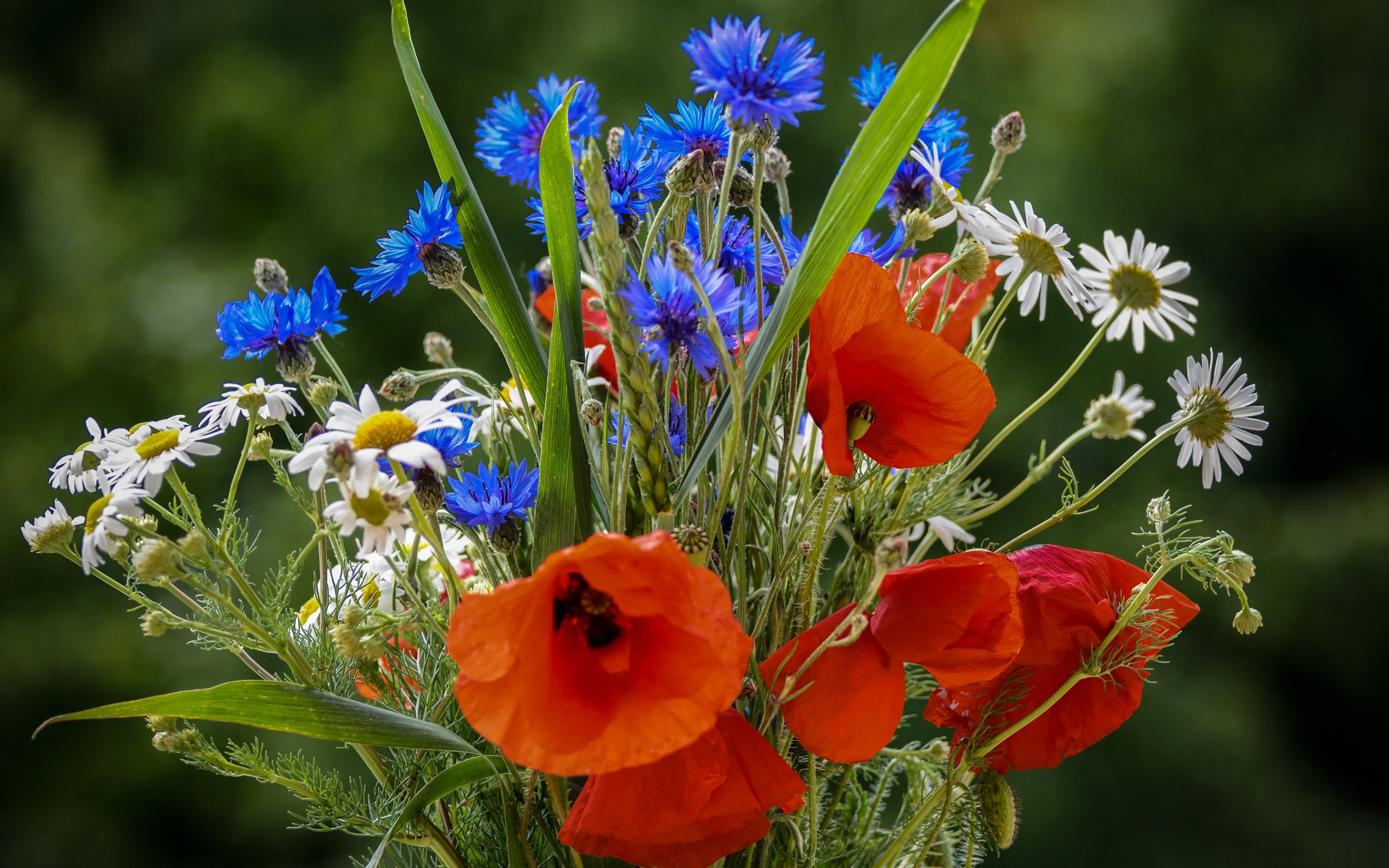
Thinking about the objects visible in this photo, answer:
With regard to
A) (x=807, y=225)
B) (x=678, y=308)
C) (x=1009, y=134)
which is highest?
(x=807, y=225)

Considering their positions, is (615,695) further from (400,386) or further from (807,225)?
(807,225)

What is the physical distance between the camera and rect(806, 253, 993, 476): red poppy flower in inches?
11.6

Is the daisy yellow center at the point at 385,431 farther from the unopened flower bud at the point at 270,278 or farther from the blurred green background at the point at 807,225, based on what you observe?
the blurred green background at the point at 807,225

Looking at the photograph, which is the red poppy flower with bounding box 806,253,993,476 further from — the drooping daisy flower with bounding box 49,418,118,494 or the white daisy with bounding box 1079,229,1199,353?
the drooping daisy flower with bounding box 49,418,118,494

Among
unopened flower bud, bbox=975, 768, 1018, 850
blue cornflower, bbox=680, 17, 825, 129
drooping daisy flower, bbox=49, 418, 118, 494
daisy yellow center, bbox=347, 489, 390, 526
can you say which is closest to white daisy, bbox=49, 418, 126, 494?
drooping daisy flower, bbox=49, 418, 118, 494

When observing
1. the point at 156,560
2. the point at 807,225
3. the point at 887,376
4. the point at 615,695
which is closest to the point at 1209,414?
the point at 887,376

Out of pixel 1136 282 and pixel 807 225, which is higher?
pixel 807 225

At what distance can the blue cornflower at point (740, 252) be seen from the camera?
0.34 m

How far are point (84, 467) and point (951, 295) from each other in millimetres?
320

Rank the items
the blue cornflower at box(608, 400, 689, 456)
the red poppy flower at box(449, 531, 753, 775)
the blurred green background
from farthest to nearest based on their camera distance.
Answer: the blurred green background, the blue cornflower at box(608, 400, 689, 456), the red poppy flower at box(449, 531, 753, 775)

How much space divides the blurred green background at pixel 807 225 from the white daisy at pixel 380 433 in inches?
53.5

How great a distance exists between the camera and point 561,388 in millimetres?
289

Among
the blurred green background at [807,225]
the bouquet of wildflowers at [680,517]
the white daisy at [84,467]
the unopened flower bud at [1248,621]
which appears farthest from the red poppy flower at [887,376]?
the blurred green background at [807,225]

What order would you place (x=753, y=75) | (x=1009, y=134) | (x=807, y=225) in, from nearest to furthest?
(x=753, y=75) < (x=1009, y=134) < (x=807, y=225)
